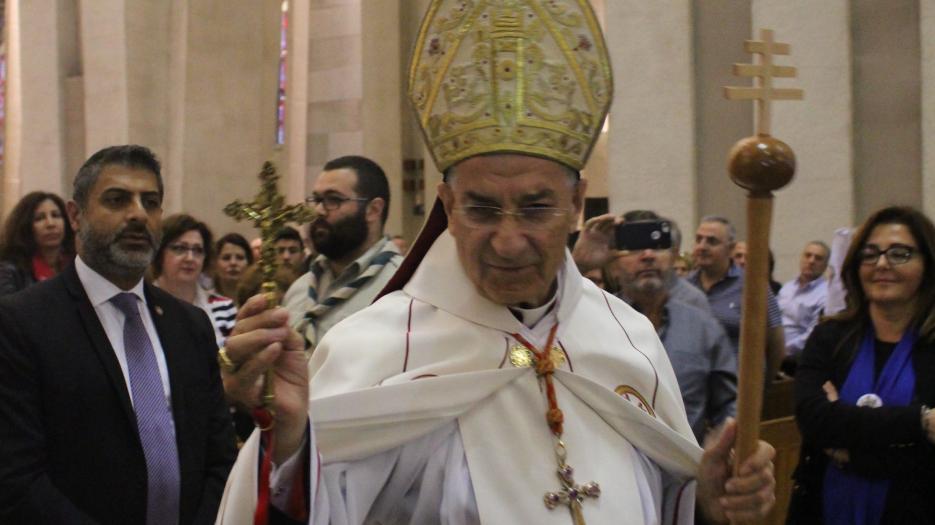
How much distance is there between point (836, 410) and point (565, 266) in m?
2.02

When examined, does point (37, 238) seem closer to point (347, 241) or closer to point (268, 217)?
point (347, 241)

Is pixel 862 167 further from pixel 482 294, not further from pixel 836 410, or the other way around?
pixel 482 294

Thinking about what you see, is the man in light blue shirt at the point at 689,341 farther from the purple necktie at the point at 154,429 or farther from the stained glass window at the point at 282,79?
the stained glass window at the point at 282,79

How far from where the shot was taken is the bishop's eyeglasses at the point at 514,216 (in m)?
2.70

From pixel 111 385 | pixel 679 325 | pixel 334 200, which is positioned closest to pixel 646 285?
pixel 679 325

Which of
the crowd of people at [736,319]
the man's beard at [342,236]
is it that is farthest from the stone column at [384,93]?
the man's beard at [342,236]

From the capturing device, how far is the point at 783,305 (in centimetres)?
904

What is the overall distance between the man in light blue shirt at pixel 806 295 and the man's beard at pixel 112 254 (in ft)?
19.7

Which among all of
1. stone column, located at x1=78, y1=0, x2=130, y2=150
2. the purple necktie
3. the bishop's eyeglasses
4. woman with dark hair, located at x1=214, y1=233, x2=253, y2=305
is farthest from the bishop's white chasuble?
stone column, located at x1=78, y1=0, x2=130, y2=150

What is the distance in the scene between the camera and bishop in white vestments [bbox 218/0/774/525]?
2.69 meters

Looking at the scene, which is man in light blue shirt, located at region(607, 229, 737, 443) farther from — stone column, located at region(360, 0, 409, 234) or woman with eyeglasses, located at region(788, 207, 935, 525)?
stone column, located at region(360, 0, 409, 234)

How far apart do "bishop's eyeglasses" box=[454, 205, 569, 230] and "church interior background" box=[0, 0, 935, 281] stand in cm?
705

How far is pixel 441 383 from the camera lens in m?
2.74

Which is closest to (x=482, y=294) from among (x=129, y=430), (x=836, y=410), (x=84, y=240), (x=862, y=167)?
(x=129, y=430)
